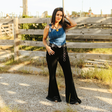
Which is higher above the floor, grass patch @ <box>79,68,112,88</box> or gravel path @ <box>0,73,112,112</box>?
grass patch @ <box>79,68,112,88</box>

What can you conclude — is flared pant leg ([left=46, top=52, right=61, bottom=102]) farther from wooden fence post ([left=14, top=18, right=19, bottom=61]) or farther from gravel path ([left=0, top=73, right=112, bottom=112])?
wooden fence post ([left=14, top=18, right=19, bottom=61])

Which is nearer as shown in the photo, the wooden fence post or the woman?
the woman

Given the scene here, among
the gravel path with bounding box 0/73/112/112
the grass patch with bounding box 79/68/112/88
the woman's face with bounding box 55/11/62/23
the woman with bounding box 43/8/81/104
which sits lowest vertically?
the gravel path with bounding box 0/73/112/112

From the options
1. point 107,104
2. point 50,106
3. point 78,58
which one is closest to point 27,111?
point 50,106

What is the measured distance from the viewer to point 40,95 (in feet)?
11.6

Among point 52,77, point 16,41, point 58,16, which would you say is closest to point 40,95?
point 52,77

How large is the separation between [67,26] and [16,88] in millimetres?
2047

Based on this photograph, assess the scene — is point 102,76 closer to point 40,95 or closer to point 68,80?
point 68,80

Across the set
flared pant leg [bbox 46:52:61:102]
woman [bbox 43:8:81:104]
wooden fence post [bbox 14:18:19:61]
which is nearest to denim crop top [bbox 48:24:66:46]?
woman [bbox 43:8:81:104]

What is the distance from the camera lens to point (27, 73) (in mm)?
5152

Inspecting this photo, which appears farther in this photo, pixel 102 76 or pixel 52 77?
pixel 102 76

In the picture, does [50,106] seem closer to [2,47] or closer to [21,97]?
[21,97]

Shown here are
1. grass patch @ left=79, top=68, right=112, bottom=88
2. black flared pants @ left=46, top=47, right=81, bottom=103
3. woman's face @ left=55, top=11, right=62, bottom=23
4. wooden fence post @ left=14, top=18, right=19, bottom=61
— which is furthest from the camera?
wooden fence post @ left=14, top=18, right=19, bottom=61

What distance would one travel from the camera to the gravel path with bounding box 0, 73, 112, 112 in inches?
118
